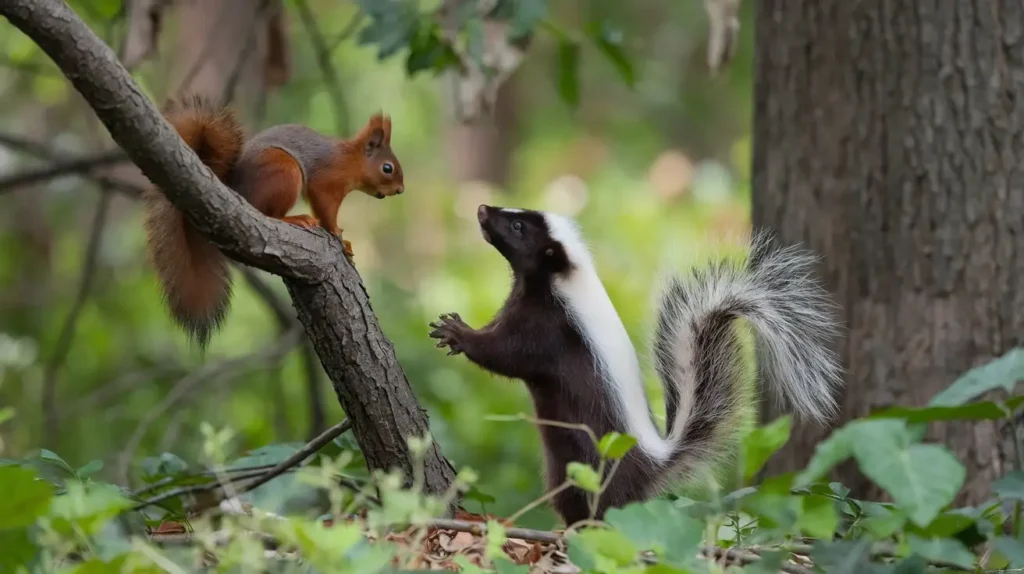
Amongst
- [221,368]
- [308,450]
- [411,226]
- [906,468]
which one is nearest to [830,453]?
[906,468]

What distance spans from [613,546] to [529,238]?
1637 mm

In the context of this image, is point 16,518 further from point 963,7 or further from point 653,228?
point 653,228

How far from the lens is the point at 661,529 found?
163 cm

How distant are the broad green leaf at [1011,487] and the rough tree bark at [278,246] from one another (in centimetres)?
122

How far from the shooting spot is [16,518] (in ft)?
5.16

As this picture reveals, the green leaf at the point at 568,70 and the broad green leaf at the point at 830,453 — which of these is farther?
the green leaf at the point at 568,70

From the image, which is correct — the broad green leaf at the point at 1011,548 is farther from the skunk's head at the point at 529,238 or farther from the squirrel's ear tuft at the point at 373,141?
the squirrel's ear tuft at the point at 373,141

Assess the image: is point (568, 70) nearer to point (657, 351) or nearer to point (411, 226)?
point (657, 351)

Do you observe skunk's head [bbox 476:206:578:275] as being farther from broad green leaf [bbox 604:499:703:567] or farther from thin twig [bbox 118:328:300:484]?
thin twig [bbox 118:328:300:484]

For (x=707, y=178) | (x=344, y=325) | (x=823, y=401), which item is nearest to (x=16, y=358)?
(x=344, y=325)

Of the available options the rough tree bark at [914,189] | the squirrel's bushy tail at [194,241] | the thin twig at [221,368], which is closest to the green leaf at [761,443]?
the squirrel's bushy tail at [194,241]

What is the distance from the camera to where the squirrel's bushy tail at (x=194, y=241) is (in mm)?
2531

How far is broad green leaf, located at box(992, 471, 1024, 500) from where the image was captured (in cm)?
167

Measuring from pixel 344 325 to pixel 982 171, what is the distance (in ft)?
6.92
